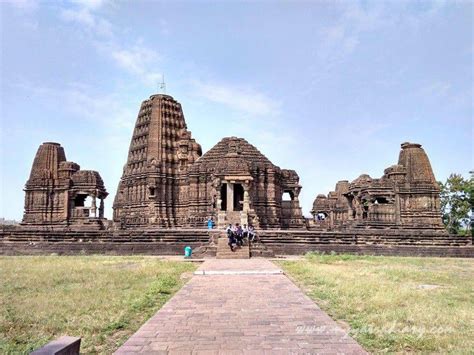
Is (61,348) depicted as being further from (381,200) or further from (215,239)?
(381,200)

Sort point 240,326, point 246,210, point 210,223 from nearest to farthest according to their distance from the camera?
point 240,326 < point 246,210 < point 210,223

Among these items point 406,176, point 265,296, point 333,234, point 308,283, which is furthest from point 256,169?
point 265,296

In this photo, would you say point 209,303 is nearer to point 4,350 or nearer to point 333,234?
→ point 4,350

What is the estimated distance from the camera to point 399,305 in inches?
324

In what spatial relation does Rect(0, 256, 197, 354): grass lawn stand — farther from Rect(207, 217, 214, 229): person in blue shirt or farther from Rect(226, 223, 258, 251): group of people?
Rect(207, 217, 214, 229): person in blue shirt

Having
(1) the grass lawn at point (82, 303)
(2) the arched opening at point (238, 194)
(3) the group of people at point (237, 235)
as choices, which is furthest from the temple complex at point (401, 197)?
(1) the grass lawn at point (82, 303)

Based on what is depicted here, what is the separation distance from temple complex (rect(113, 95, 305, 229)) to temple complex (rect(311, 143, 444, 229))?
5.53 metres

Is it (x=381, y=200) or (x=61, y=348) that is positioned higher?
(x=381, y=200)

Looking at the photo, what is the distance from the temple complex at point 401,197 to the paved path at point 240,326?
26083 mm

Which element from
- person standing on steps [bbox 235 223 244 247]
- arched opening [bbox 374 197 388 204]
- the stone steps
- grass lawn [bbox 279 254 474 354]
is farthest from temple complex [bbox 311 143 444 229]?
grass lawn [bbox 279 254 474 354]

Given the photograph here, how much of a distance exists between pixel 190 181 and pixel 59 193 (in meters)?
14.9

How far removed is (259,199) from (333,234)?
32.3 feet

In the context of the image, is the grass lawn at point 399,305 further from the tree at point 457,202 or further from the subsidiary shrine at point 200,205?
Answer: the tree at point 457,202

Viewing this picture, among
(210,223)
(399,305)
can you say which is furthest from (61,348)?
(210,223)
